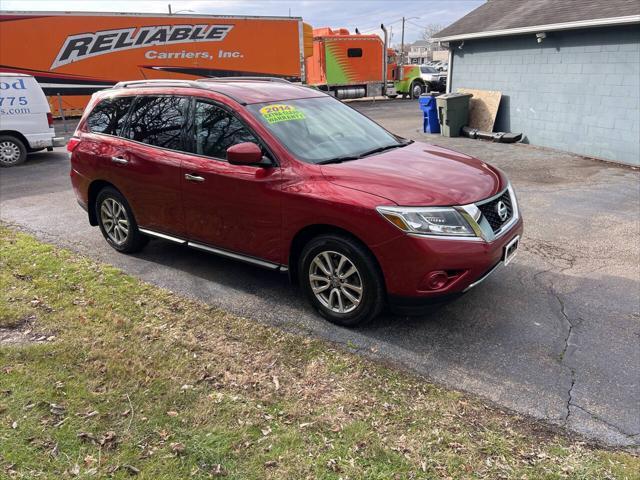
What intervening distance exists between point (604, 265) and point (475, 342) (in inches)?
92.3

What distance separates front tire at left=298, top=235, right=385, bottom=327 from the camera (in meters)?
3.58

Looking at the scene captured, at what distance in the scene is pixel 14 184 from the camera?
938 cm

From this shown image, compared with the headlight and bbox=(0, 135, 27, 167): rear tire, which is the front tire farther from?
bbox=(0, 135, 27, 167): rear tire

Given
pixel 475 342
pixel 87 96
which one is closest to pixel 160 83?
pixel 475 342

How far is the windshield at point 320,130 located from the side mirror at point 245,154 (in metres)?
0.26

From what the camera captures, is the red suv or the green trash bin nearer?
the red suv

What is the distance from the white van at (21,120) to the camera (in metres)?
10.5

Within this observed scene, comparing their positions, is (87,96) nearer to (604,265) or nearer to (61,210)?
(61,210)

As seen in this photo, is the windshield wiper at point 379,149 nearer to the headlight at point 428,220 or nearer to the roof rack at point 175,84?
the headlight at point 428,220

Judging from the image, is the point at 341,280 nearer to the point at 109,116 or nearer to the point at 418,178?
the point at 418,178

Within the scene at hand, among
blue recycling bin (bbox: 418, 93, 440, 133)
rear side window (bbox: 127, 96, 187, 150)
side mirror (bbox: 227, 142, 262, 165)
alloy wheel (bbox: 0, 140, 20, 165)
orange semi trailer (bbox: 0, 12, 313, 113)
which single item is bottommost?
alloy wheel (bbox: 0, 140, 20, 165)

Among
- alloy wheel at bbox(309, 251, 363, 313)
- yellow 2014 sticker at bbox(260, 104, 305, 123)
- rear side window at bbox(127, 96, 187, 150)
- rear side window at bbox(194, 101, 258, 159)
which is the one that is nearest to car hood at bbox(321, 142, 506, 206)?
alloy wheel at bbox(309, 251, 363, 313)

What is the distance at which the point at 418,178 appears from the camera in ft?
12.1

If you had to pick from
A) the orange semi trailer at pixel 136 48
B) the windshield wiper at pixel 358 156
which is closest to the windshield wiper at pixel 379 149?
the windshield wiper at pixel 358 156
